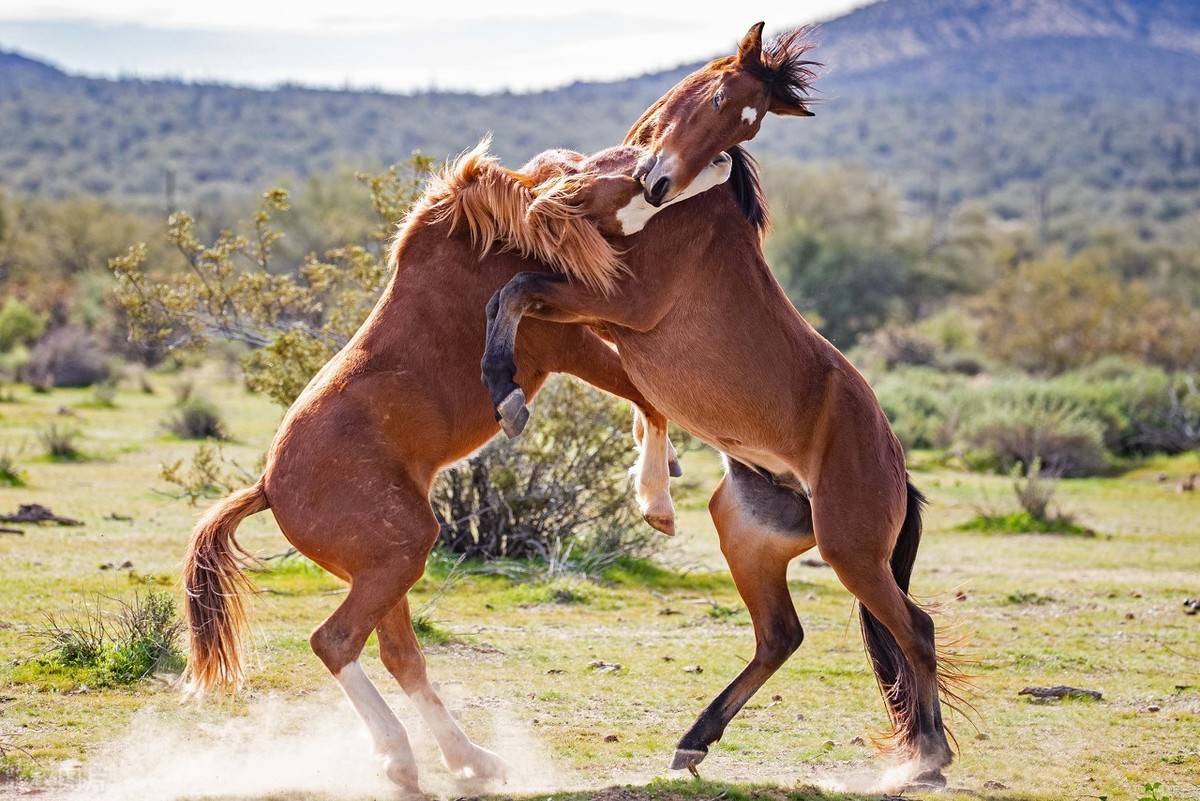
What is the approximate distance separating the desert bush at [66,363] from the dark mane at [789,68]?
24452mm

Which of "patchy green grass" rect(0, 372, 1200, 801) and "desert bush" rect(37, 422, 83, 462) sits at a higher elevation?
"patchy green grass" rect(0, 372, 1200, 801)

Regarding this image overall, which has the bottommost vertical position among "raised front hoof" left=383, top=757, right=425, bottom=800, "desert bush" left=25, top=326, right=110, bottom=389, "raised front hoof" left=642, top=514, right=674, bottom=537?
"desert bush" left=25, top=326, right=110, bottom=389

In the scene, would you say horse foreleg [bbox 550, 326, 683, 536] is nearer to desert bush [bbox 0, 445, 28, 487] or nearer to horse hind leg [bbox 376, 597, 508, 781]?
horse hind leg [bbox 376, 597, 508, 781]

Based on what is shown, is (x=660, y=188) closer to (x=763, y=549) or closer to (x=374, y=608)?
(x=763, y=549)

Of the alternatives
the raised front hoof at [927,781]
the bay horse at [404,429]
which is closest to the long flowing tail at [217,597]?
the bay horse at [404,429]

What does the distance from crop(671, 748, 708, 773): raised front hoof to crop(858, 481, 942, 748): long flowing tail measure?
896 millimetres

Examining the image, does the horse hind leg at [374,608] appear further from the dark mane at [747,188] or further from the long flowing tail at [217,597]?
the dark mane at [747,188]

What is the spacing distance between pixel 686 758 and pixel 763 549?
101 centimetres

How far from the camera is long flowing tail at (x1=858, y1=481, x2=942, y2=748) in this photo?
233 inches

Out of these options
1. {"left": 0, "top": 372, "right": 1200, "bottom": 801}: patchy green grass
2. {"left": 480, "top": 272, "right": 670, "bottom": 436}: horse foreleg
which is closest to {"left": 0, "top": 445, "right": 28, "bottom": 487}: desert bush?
{"left": 0, "top": 372, "right": 1200, "bottom": 801}: patchy green grass

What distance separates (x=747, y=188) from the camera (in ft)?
19.4

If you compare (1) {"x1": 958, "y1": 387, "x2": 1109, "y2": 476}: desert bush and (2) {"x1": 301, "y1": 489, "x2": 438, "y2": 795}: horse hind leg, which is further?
(1) {"x1": 958, "y1": 387, "x2": 1109, "y2": 476}: desert bush

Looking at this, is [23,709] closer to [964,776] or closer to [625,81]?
[964,776]

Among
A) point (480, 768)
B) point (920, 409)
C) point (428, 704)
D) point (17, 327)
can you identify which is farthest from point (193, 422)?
point (480, 768)
